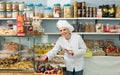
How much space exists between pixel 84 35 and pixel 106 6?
0.77 meters

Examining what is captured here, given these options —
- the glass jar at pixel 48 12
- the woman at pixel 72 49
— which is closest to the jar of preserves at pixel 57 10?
the glass jar at pixel 48 12

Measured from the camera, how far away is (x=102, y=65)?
16.9 feet

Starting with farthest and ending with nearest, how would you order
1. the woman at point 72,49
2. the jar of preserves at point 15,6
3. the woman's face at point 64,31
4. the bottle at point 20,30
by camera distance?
1. the jar of preserves at point 15,6
2. the woman at point 72,49
3. the woman's face at point 64,31
4. the bottle at point 20,30

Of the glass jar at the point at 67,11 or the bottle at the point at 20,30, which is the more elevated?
the glass jar at the point at 67,11

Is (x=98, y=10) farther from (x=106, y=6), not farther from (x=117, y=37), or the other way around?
(x=117, y=37)

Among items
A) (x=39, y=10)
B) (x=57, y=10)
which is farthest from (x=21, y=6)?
(x=57, y=10)

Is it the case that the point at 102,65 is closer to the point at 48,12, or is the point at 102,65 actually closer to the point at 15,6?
the point at 48,12

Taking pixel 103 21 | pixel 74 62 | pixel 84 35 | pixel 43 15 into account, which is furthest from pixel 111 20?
pixel 74 62

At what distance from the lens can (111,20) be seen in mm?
5625

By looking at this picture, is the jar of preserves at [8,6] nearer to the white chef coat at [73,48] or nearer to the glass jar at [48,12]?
the glass jar at [48,12]

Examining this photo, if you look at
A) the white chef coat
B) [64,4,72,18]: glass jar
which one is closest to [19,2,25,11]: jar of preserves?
[64,4,72,18]: glass jar

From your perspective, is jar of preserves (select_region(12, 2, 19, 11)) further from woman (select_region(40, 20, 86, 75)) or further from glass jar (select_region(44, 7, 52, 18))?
woman (select_region(40, 20, 86, 75))

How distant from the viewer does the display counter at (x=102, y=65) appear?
5.13 meters

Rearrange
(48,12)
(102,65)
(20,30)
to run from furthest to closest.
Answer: (48,12), (102,65), (20,30)
